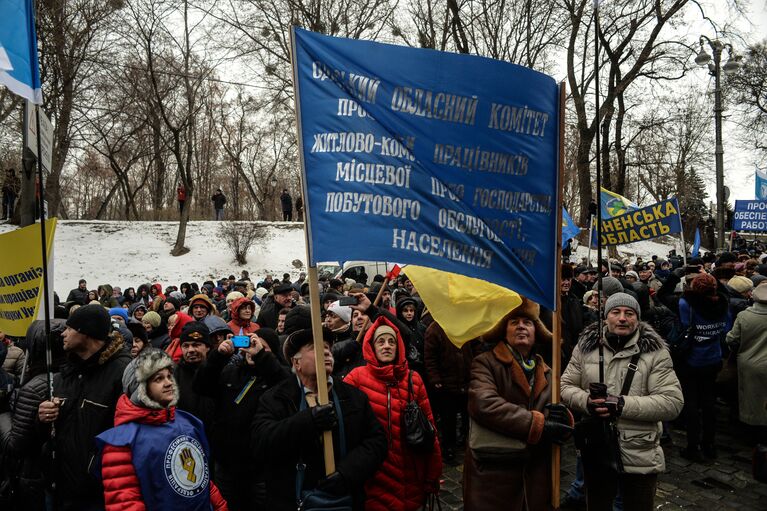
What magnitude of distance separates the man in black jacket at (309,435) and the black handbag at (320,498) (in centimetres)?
2

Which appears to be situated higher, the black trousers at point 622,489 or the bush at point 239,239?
the bush at point 239,239

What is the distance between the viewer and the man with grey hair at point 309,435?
262 cm

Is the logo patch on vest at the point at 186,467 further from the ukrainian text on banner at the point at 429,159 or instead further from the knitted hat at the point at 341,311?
the knitted hat at the point at 341,311

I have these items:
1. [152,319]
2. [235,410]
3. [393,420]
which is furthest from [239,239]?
[393,420]

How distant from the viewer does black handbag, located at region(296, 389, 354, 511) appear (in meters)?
2.61

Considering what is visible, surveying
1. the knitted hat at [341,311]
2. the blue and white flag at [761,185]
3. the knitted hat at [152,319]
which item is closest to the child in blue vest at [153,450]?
the knitted hat at [341,311]

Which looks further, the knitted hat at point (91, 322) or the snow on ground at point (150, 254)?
the snow on ground at point (150, 254)

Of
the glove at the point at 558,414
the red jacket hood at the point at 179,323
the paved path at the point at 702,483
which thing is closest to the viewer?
the glove at the point at 558,414

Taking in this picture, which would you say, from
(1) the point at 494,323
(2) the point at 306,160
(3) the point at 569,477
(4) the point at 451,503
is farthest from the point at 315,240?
(3) the point at 569,477

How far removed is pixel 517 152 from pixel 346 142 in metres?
1.05

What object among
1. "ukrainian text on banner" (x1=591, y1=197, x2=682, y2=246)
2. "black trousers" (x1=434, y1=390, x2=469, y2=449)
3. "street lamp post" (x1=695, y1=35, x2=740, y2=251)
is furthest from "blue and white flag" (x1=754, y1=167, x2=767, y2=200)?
"black trousers" (x1=434, y1=390, x2=469, y2=449)

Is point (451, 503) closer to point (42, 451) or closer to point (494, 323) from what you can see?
point (494, 323)

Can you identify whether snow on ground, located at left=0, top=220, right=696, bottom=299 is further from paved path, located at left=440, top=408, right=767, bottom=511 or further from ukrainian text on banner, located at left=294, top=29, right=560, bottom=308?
ukrainian text on banner, located at left=294, top=29, right=560, bottom=308

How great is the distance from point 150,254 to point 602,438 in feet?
79.4
